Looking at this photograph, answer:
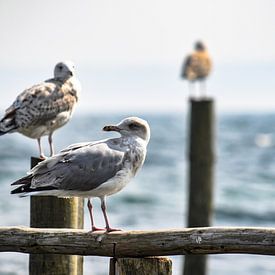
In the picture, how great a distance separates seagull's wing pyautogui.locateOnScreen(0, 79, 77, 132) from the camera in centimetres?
796

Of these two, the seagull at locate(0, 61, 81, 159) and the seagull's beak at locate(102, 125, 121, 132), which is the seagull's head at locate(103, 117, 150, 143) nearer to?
the seagull's beak at locate(102, 125, 121, 132)

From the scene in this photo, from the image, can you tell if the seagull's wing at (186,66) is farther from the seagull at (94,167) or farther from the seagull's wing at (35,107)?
the seagull at (94,167)

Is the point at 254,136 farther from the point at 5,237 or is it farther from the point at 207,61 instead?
the point at 5,237

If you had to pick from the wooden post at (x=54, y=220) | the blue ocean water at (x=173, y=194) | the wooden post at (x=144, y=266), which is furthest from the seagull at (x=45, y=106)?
the blue ocean water at (x=173, y=194)

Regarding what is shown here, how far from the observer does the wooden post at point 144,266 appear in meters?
→ 5.40

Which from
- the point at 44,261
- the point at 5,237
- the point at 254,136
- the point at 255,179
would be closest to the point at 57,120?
the point at 44,261

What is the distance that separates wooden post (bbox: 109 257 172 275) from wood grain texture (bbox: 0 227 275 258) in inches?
1.4

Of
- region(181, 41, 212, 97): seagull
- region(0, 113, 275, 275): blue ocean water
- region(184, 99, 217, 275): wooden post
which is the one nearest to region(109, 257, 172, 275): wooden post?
region(184, 99, 217, 275): wooden post

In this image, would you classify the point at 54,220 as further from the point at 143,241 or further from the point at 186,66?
the point at 186,66

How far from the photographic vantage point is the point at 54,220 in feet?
21.1

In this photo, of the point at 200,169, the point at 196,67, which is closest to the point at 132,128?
the point at 200,169

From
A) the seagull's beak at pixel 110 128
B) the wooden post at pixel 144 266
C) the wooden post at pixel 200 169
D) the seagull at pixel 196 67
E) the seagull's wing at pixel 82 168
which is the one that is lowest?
the wooden post at pixel 144 266

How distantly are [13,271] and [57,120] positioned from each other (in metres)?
4.42

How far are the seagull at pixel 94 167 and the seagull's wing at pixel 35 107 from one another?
2.04 meters
